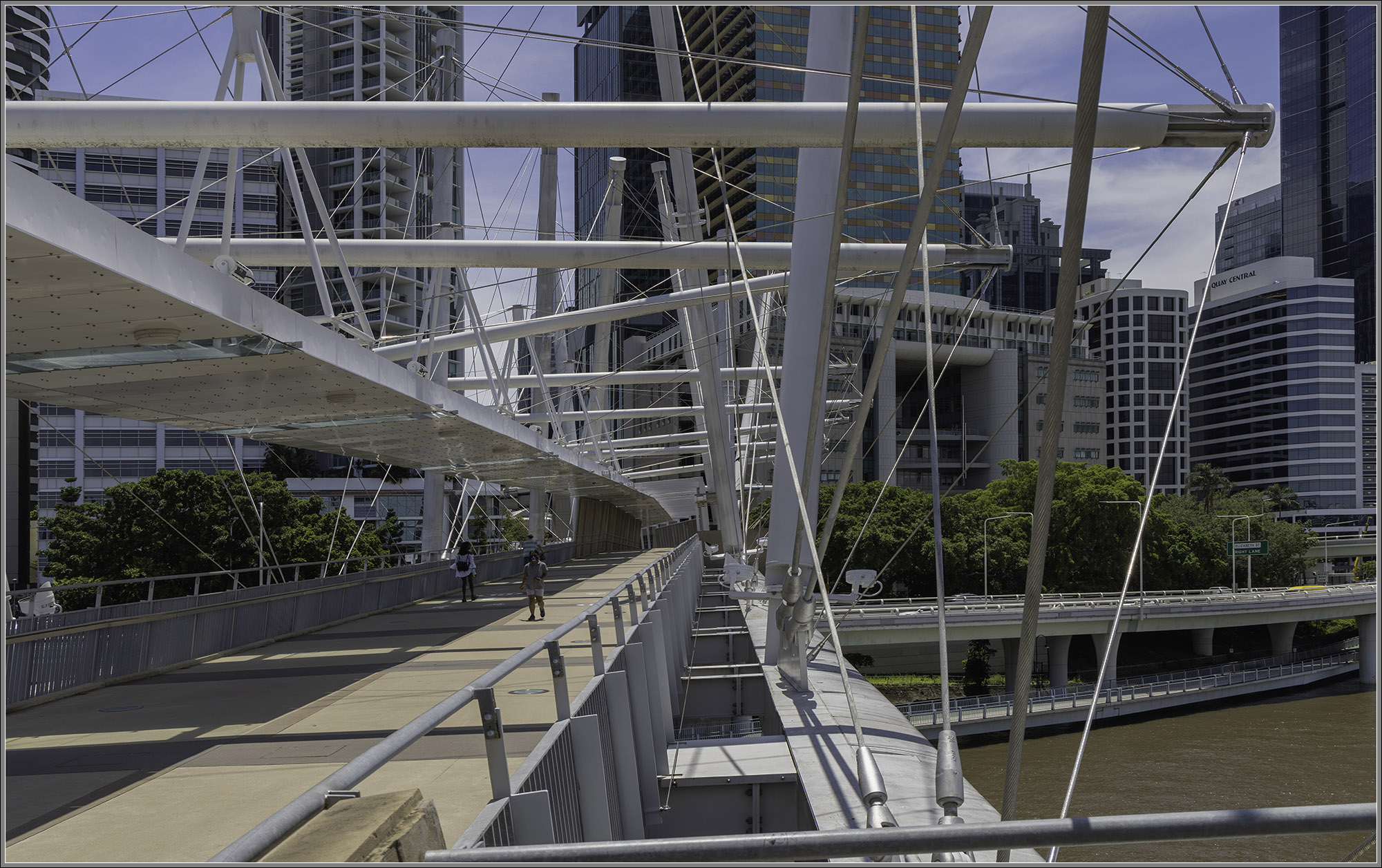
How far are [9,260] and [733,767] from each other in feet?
23.5

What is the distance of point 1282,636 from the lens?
225ft

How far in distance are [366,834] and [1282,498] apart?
386 feet

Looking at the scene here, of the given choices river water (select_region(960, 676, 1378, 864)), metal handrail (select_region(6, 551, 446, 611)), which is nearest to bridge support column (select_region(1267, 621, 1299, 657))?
river water (select_region(960, 676, 1378, 864))

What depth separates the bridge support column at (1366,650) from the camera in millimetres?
60625

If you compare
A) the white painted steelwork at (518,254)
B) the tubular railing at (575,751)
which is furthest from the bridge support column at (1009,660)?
the tubular railing at (575,751)

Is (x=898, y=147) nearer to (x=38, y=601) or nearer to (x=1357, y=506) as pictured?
(x=38, y=601)

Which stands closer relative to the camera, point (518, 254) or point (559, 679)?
point (559, 679)

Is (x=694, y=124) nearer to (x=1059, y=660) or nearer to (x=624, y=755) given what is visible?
(x=624, y=755)

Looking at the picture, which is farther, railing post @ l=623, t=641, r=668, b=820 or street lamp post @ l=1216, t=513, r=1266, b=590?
street lamp post @ l=1216, t=513, r=1266, b=590

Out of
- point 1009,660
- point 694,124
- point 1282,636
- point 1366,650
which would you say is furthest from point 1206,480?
point 694,124

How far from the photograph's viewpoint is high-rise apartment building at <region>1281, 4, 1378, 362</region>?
11269 cm

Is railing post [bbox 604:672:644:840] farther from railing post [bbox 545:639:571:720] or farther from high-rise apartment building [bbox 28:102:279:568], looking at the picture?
high-rise apartment building [bbox 28:102:279:568]

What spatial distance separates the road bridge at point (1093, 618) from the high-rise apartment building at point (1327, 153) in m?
51.9

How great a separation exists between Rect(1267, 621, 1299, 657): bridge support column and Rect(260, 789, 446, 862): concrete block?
74.8 meters
